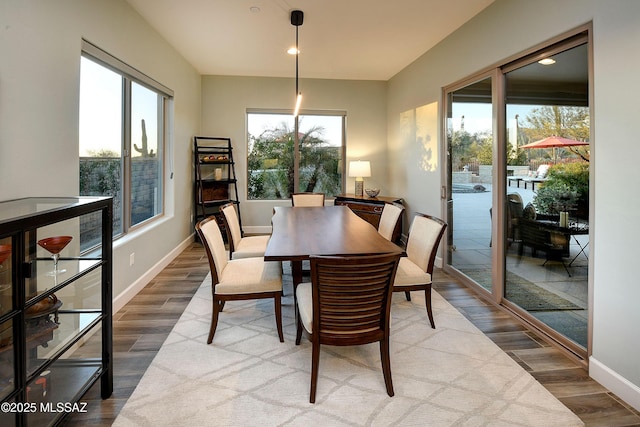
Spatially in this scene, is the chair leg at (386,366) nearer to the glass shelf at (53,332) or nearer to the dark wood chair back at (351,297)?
the dark wood chair back at (351,297)

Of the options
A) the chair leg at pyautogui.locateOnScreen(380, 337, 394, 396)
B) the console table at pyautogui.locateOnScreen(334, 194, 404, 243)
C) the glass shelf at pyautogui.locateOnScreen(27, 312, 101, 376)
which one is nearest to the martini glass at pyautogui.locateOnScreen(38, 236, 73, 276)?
the glass shelf at pyautogui.locateOnScreen(27, 312, 101, 376)

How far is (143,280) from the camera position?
144 inches

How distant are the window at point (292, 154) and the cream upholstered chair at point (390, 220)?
10.0 ft

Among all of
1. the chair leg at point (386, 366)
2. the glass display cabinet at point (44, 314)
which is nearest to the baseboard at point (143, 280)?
the glass display cabinet at point (44, 314)

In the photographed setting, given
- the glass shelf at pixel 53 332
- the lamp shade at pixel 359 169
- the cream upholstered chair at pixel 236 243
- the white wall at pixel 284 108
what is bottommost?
the glass shelf at pixel 53 332

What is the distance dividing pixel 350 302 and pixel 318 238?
2.71 feet

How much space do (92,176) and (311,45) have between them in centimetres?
298

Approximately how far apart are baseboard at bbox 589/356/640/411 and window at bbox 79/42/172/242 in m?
3.70

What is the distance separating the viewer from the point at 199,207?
5988 mm

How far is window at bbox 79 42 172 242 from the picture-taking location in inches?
110

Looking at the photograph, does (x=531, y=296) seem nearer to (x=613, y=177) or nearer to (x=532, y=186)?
(x=532, y=186)

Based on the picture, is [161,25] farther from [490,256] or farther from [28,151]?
[490,256]

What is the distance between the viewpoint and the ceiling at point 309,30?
3.35 metres

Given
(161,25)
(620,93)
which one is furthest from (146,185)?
(620,93)
